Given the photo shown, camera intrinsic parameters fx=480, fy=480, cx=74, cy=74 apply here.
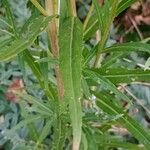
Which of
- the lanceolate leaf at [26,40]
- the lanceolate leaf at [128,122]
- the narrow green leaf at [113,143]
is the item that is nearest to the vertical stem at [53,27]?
the lanceolate leaf at [26,40]

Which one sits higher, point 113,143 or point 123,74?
point 123,74

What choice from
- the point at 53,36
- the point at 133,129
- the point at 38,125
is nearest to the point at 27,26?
the point at 53,36

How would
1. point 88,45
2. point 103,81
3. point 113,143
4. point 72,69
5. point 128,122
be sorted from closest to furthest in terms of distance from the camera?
point 72,69 < point 103,81 < point 128,122 < point 113,143 < point 88,45

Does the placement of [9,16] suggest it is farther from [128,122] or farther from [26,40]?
[128,122]

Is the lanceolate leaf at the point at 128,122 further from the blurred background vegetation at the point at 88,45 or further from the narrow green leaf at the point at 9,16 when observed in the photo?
the blurred background vegetation at the point at 88,45

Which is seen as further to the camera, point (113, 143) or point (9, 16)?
point (113, 143)

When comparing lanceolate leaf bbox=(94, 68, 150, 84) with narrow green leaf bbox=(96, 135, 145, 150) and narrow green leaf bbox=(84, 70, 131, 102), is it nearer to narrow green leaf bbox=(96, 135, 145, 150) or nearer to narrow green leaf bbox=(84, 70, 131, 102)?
narrow green leaf bbox=(84, 70, 131, 102)

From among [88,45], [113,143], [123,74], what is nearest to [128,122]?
[123,74]
